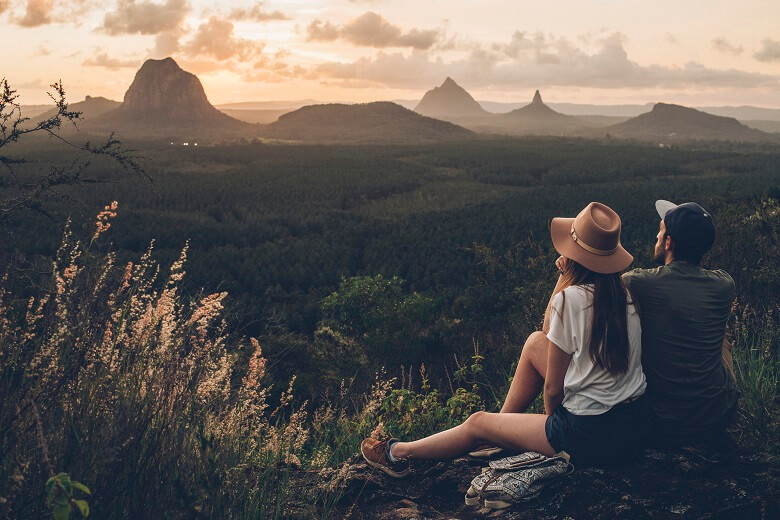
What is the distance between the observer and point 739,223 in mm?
10055

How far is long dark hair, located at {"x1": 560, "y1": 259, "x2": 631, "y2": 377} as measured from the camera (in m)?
3.11

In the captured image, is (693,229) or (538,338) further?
(538,338)

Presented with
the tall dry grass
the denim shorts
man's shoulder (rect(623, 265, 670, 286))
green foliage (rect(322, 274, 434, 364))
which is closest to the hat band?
man's shoulder (rect(623, 265, 670, 286))

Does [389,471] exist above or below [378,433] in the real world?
below

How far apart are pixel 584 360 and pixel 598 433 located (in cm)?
39

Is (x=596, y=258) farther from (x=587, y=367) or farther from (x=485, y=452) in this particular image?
(x=485, y=452)

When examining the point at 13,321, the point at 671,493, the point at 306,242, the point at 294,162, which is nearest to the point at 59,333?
the point at 13,321

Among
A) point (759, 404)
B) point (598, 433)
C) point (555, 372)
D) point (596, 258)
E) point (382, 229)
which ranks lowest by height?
point (382, 229)

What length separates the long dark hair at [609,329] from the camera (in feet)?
10.2

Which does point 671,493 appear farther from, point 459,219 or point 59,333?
point 459,219

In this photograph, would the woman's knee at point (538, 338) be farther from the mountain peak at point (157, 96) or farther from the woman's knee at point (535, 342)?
the mountain peak at point (157, 96)

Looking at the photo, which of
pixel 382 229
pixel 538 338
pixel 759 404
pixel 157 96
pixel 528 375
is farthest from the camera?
pixel 157 96

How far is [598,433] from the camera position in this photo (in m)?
3.19

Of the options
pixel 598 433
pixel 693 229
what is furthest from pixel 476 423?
pixel 693 229
